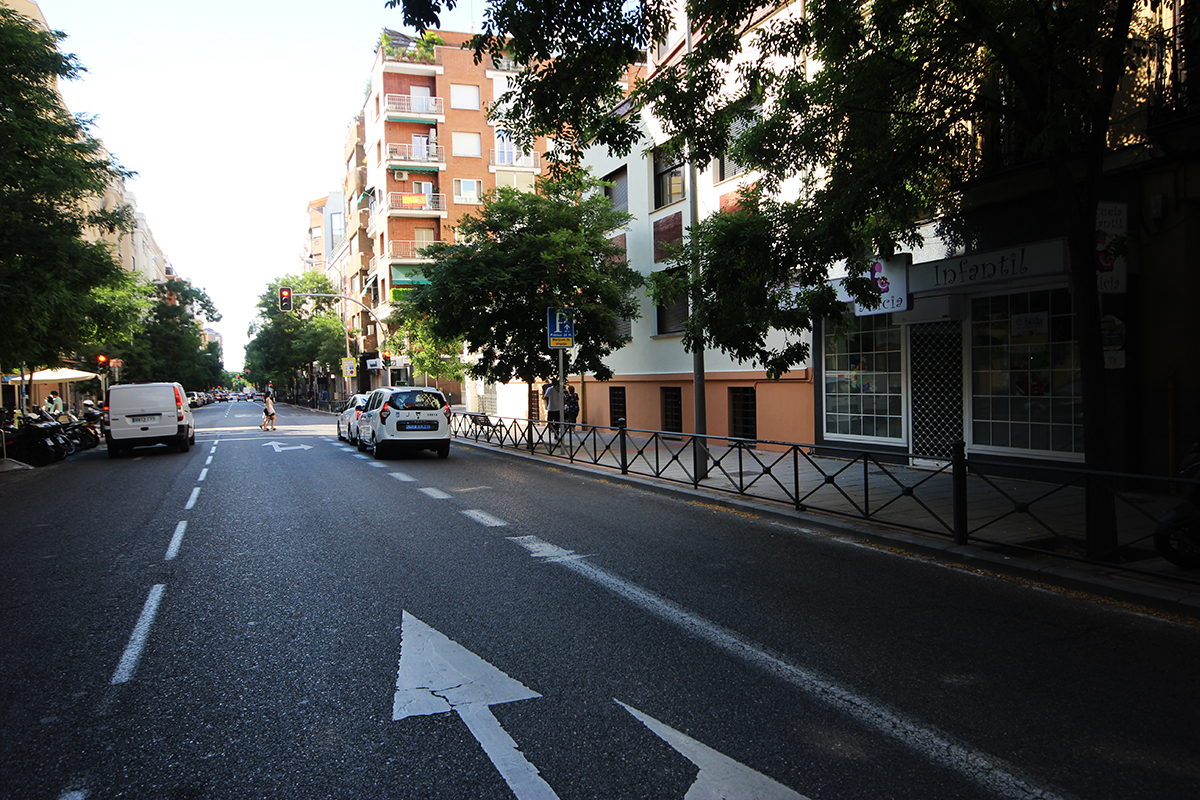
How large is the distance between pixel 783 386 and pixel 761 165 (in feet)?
23.7

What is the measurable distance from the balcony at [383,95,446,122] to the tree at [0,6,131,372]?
3194cm

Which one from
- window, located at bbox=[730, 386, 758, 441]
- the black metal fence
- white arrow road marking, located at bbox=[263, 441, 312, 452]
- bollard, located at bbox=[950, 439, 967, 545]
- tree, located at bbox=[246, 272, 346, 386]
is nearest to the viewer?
the black metal fence

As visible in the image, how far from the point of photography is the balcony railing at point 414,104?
46.4 meters

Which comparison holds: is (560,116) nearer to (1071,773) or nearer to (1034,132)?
(1034,132)

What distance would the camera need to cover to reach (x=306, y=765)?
10.5 ft

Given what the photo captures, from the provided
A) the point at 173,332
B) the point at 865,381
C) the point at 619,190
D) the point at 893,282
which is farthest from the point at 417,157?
the point at 893,282

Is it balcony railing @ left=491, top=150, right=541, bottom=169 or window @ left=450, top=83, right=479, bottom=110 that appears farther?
window @ left=450, top=83, right=479, bottom=110

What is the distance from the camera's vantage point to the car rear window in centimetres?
1761

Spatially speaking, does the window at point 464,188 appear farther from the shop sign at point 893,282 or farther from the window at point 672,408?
the shop sign at point 893,282

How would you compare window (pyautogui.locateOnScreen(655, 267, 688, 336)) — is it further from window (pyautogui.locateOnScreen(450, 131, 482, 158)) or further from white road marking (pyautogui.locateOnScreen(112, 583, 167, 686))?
window (pyautogui.locateOnScreen(450, 131, 482, 158))

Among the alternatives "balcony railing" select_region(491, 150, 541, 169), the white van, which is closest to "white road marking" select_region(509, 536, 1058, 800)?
the white van

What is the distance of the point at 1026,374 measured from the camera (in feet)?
35.4

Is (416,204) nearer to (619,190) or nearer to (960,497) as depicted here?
(619,190)

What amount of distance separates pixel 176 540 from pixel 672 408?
14180 millimetres
